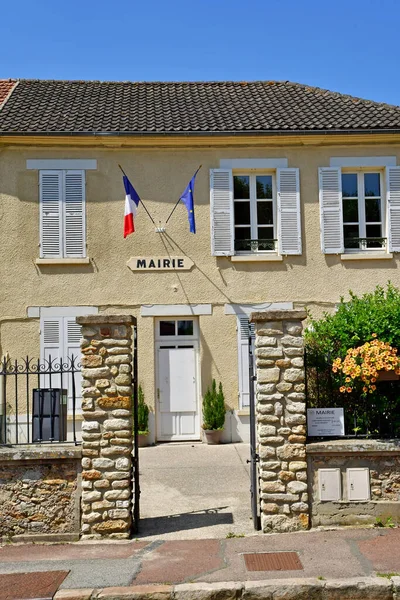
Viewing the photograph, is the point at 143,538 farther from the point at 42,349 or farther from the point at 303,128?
the point at 303,128

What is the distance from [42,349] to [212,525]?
6299 millimetres

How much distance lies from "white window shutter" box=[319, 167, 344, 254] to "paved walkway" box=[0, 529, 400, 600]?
22.9ft

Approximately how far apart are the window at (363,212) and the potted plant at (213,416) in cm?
386

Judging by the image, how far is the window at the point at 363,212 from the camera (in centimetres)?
1296

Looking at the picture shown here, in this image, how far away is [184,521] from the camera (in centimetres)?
740

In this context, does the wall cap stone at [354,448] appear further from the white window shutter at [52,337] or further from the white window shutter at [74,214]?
the white window shutter at [74,214]

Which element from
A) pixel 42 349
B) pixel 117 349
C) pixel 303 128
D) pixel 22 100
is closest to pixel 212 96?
pixel 303 128

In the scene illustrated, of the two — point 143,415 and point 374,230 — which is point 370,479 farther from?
point 374,230

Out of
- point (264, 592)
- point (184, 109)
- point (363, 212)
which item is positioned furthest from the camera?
point (184, 109)

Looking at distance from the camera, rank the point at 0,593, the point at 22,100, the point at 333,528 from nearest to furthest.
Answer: the point at 0,593 < the point at 333,528 < the point at 22,100

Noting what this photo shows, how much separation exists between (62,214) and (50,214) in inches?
9.0

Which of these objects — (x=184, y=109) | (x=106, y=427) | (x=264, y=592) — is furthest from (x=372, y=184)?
(x=264, y=592)

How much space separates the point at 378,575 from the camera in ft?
18.1

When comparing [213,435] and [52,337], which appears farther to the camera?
[52,337]
